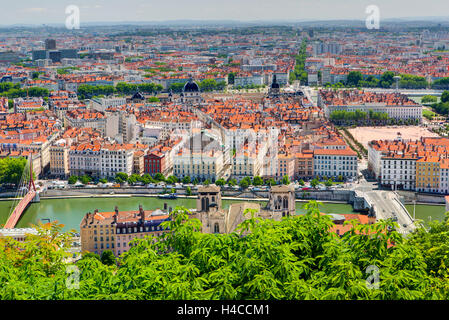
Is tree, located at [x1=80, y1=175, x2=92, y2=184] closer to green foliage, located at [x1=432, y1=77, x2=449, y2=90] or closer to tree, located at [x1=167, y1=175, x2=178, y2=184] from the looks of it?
tree, located at [x1=167, y1=175, x2=178, y2=184]

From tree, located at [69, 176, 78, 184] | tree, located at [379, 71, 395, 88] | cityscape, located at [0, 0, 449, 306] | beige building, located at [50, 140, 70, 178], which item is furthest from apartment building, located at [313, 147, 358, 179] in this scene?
tree, located at [379, 71, 395, 88]

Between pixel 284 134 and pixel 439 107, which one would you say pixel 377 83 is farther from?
pixel 284 134

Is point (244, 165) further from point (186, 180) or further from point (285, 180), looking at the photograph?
point (186, 180)

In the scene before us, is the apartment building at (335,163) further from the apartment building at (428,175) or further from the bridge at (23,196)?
the bridge at (23,196)

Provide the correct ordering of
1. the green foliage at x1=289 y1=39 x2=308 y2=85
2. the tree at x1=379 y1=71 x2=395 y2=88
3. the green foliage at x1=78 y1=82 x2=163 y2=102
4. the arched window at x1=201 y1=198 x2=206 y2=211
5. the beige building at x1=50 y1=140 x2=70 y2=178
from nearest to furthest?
the arched window at x1=201 y1=198 x2=206 y2=211 < the beige building at x1=50 y1=140 x2=70 y2=178 < the green foliage at x1=78 y1=82 x2=163 y2=102 < the tree at x1=379 y1=71 x2=395 y2=88 < the green foliage at x1=289 y1=39 x2=308 y2=85

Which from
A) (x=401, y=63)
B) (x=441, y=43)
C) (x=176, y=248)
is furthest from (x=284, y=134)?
(x=441, y=43)

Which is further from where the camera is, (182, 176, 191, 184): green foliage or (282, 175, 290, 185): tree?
(182, 176, 191, 184): green foliage
